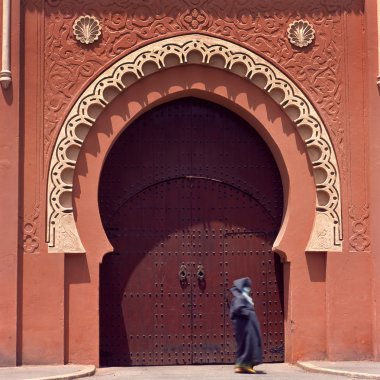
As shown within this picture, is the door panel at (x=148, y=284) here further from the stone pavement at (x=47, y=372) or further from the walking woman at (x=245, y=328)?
the walking woman at (x=245, y=328)

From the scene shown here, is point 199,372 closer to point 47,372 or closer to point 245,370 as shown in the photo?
point 245,370

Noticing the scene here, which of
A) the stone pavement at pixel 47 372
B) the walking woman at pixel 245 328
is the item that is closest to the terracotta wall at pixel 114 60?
the stone pavement at pixel 47 372

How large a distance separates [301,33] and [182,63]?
158cm

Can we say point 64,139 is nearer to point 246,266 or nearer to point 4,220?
point 4,220

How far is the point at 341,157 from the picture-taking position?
525 inches

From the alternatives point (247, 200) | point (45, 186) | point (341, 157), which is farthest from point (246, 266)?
point (45, 186)

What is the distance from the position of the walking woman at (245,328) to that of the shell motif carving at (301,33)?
3306 mm

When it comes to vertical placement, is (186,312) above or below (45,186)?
below

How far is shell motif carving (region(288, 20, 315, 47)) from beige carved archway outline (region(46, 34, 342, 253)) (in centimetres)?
46

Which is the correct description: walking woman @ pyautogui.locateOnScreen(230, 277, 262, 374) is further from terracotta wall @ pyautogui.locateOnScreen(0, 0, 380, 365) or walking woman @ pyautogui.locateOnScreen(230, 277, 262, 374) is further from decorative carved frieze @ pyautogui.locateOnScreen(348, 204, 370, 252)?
decorative carved frieze @ pyautogui.locateOnScreen(348, 204, 370, 252)

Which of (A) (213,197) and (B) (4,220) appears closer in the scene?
(B) (4,220)

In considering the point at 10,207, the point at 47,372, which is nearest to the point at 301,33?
the point at 10,207

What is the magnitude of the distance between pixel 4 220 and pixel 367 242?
454cm

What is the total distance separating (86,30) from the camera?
13.3m
